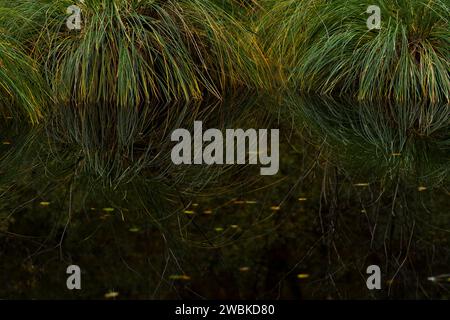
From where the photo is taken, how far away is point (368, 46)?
33.4 ft

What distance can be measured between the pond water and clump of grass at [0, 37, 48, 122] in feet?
0.63

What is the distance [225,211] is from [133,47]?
3.77m

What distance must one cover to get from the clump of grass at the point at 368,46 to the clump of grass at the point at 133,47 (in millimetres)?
522

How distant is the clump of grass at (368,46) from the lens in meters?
9.98

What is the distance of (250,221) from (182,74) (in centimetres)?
420

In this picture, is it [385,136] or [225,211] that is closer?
[225,211]

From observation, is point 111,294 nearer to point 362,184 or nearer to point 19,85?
point 362,184

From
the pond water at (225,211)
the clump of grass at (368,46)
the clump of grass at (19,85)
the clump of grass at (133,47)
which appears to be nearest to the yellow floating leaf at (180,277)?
the pond water at (225,211)

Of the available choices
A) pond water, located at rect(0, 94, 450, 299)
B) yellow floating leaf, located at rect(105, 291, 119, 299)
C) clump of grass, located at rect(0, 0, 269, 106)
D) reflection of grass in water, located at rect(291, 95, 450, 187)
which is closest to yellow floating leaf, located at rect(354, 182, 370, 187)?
pond water, located at rect(0, 94, 450, 299)

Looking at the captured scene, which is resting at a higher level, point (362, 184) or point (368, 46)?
point (368, 46)

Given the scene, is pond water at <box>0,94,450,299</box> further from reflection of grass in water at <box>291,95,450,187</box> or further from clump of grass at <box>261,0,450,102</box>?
clump of grass at <box>261,0,450,102</box>

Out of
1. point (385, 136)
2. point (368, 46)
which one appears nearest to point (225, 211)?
point (385, 136)

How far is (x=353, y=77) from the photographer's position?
10500 millimetres

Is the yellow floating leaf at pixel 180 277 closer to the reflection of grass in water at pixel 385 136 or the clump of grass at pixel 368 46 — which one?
the reflection of grass in water at pixel 385 136
